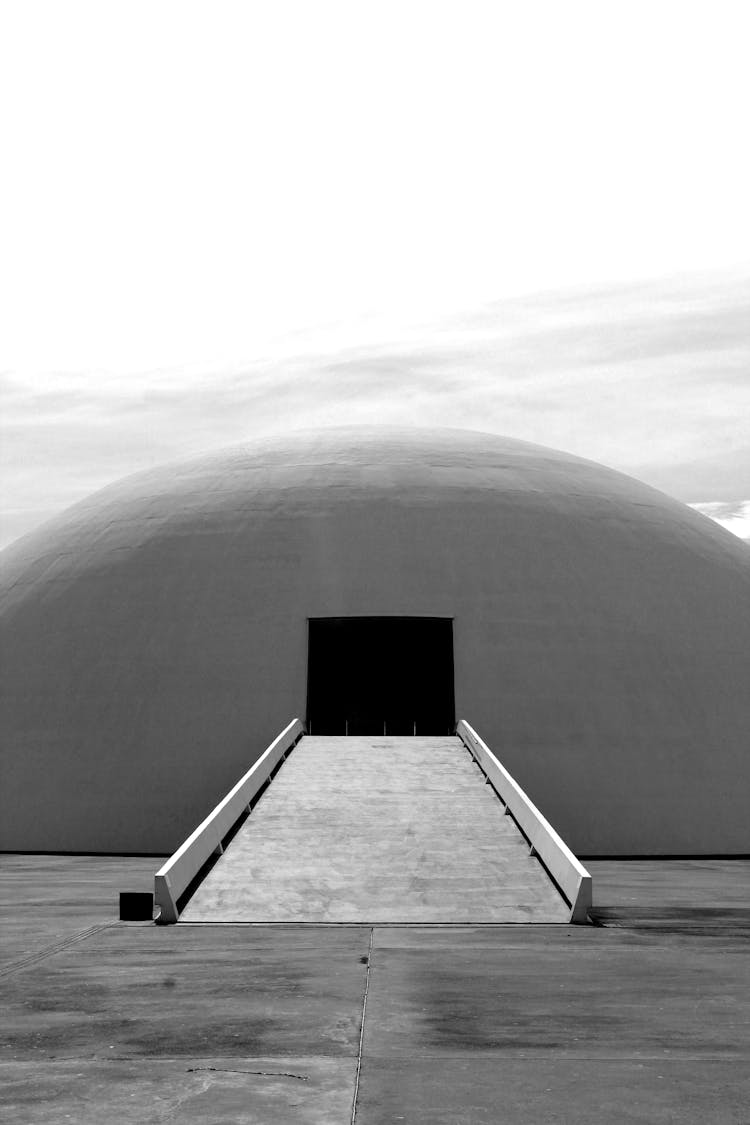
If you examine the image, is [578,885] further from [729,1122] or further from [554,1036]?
[729,1122]

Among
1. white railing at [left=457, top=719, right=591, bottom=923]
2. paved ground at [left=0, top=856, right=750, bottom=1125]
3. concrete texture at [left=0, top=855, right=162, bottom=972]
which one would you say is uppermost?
paved ground at [left=0, top=856, right=750, bottom=1125]

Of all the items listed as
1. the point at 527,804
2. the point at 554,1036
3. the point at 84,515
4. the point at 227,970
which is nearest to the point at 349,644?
the point at 84,515

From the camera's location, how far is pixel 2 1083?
20.8ft

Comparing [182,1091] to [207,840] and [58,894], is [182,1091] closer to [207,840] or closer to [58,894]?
[207,840]

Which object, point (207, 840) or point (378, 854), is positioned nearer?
point (207, 840)

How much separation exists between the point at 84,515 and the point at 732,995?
23071 mm

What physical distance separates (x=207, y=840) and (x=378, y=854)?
2.28 m

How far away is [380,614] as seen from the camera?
2345 cm

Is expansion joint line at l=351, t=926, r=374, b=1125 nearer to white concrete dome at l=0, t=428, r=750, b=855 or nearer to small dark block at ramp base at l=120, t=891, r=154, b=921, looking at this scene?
small dark block at ramp base at l=120, t=891, r=154, b=921

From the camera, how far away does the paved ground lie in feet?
19.7

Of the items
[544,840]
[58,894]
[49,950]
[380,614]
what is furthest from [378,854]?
[380,614]

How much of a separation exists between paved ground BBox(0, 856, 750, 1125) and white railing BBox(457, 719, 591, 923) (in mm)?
439

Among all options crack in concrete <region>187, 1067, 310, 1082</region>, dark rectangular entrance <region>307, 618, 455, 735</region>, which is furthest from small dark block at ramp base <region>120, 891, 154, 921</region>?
dark rectangular entrance <region>307, 618, 455, 735</region>

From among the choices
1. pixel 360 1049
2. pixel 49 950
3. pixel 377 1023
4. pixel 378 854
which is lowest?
pixel 378 854
